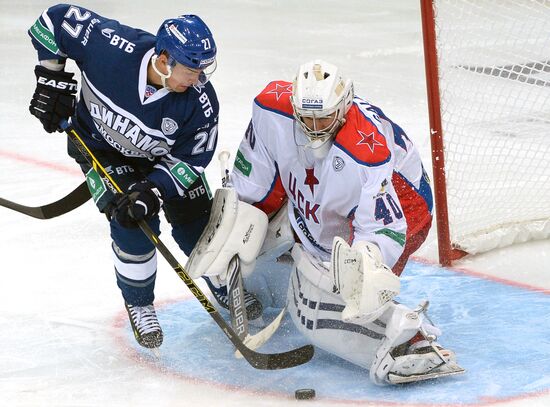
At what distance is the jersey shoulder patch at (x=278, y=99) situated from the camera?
3121mm

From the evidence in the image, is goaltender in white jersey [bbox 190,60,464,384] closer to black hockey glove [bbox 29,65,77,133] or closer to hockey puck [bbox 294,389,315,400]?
hockey puck [bbox 294,389,315,400]

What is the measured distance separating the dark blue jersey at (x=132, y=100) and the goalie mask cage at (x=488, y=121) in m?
0.91

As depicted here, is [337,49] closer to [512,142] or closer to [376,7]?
[376,7]

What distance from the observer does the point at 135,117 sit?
10.1 ft

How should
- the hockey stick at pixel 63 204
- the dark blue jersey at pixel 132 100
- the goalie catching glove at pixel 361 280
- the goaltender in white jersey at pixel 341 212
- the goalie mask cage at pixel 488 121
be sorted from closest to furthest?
1. the goalie catching glove at pixel 361 280
2. the goaltender in white jersey at pixel 341 212
3. the dark blue jersey at pixel 132 100
4. the hockey stick at pixel 63 204
5. the goalie mask cage at pixel 488 121

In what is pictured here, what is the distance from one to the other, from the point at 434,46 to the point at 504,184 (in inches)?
29.8

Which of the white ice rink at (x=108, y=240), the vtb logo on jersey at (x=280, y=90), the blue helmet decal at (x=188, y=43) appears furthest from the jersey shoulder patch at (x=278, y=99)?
the white ice rink at (x=108, y=240)

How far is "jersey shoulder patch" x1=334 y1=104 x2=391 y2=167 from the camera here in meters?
2.90

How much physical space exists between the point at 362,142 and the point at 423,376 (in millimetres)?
655

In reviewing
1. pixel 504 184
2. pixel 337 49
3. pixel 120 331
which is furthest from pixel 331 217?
pixel 337 49

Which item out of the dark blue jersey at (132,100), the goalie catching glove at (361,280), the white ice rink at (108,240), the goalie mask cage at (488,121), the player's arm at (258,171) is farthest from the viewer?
the goalie mask cage at (488,121)

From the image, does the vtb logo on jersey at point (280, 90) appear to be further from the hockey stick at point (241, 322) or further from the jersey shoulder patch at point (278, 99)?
the hockey stick at point (241, 322)

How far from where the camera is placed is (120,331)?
338cm

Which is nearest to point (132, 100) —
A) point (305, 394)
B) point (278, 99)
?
point (278, 99)
